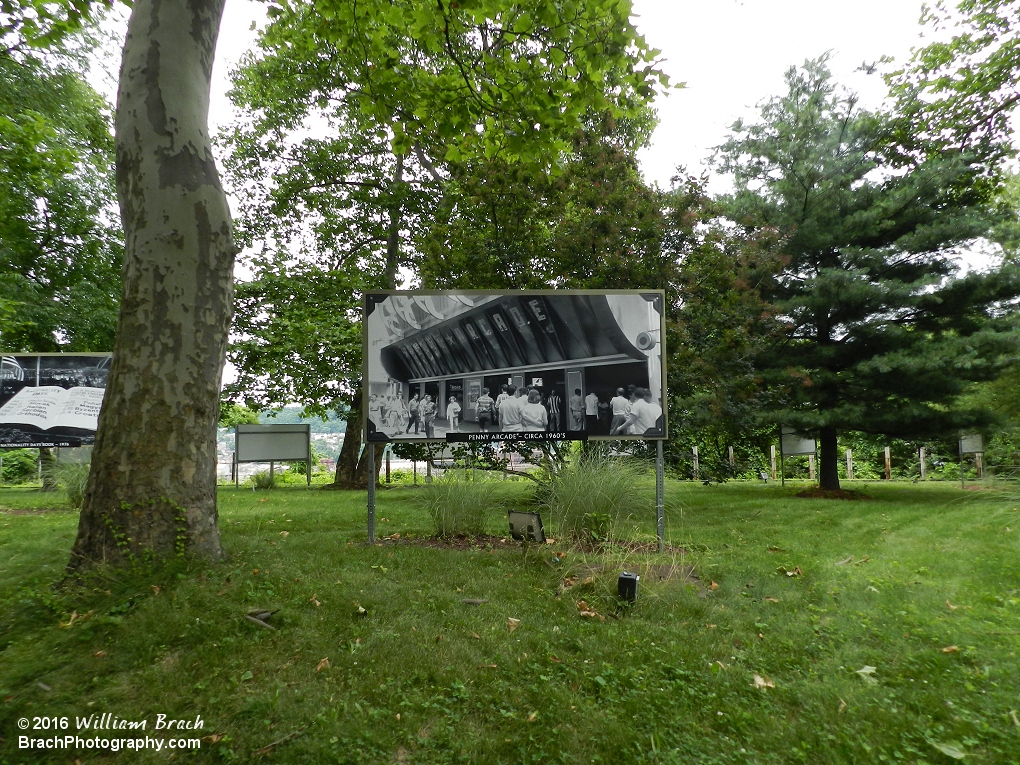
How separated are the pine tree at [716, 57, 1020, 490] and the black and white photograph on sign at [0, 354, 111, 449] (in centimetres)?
1413

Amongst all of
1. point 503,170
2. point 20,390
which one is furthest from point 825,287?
point 20,390

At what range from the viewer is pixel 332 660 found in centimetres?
338

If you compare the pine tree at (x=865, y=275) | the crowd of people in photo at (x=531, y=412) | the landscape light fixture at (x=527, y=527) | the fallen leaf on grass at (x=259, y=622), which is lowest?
the fallen leaf on grass at (x=259, y=622)

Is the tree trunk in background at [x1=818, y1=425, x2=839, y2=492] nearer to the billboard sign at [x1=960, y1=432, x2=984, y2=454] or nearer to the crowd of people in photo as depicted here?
the billboard sign at [x1=960, y1=432, x2=984, y2=454]

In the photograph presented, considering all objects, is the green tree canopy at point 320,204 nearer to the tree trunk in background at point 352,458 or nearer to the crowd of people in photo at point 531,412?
the tree trunk in background at point 352,458

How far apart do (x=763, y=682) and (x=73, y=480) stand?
1147 cm

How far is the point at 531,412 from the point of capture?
653 cm

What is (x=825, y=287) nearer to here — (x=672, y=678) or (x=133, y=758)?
(x=672, y=678)

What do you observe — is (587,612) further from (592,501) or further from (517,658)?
(592,501)

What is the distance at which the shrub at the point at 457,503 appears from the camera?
6.92 meters

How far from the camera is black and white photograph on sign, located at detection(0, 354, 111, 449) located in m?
12.4

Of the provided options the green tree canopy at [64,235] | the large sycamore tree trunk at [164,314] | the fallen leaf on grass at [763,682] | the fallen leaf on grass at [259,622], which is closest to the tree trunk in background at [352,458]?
the green tree canopy at [64,235]

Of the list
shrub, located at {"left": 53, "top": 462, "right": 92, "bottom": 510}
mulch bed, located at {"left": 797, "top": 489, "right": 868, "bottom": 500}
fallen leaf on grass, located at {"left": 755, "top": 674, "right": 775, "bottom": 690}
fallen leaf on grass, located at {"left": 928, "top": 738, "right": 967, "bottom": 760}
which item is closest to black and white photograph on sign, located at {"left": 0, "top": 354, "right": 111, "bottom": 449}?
shrub, located at {"left": 53, "top": 462, "right": 92, "bottom": 510}

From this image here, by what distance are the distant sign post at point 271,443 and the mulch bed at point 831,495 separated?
38.8ft
